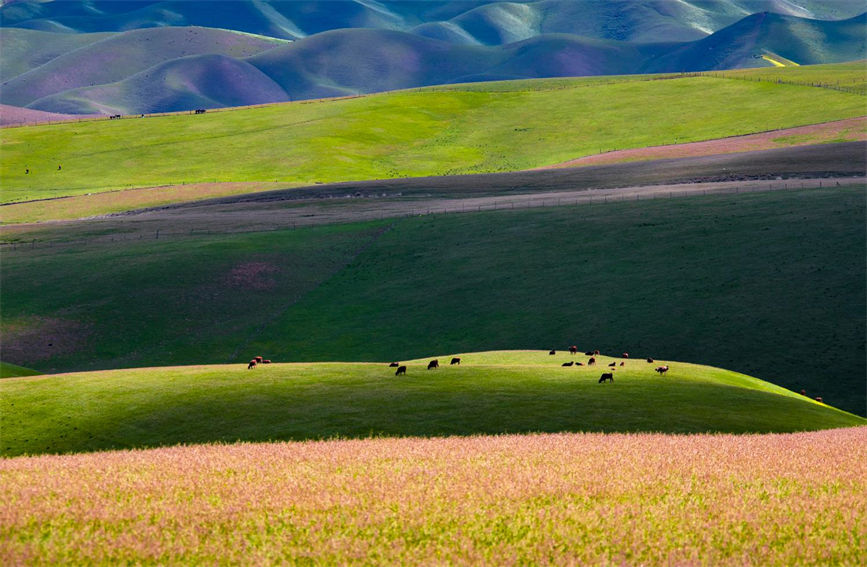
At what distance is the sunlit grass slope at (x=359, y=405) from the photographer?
99.3 feet

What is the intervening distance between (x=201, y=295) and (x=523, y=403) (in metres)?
50.6

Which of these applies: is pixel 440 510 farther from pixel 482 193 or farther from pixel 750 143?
pixel 750 143

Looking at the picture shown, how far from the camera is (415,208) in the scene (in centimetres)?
10325

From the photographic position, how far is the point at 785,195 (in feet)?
277

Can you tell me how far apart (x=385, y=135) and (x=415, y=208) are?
74.4m

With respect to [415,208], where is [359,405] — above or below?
above

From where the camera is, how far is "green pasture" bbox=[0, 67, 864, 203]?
148500 mm

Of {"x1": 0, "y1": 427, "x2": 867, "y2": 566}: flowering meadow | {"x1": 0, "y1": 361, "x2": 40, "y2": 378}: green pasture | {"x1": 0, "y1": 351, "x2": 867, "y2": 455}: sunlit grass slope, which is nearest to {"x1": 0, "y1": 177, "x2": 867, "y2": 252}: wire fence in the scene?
{"x1": 0, "y1": 361, "x2": 40, "y2": 378}: green pasture

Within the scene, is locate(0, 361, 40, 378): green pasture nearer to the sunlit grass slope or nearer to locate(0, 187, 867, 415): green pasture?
the sunlit grass slope

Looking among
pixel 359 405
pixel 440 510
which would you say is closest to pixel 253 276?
pixel 359 405

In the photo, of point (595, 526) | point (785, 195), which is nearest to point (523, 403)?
point (595, 526)

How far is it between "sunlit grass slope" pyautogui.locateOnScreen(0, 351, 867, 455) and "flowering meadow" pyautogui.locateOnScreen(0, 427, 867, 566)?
10978mm

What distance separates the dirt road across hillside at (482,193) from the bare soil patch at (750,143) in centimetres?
940

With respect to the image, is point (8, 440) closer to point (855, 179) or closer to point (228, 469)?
point (228, 469)
